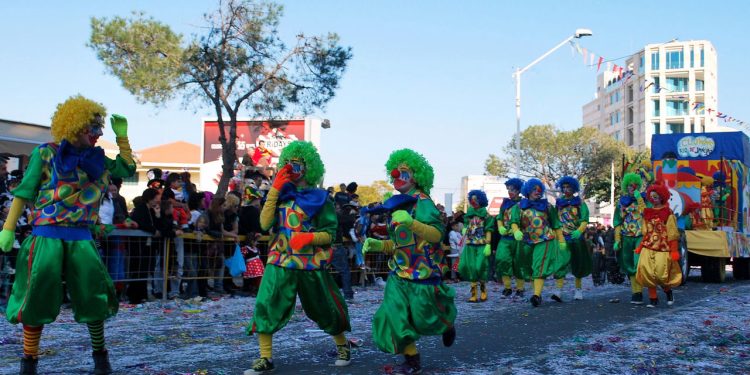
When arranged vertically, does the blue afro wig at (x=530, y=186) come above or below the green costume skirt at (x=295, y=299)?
above

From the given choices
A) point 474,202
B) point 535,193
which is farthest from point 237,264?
point 535,193

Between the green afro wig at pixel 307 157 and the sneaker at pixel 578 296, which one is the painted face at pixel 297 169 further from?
the sneaker at pixel 578 296

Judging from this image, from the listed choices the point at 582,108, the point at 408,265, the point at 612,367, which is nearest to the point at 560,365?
the point at 612,367

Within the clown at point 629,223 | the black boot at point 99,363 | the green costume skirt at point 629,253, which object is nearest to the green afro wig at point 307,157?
the black boot at point 99,363

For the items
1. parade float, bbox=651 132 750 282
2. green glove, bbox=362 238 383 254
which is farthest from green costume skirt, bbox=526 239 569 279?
green glove, bbox=362 238 383 254

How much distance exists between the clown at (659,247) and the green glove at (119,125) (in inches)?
305

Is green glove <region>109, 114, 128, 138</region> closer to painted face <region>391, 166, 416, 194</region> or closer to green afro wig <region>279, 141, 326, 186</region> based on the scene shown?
green afro wig <region>279, 141, 326, 186</region>

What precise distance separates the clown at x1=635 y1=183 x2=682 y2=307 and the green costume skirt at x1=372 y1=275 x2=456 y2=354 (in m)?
5.82

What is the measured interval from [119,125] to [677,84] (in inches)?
3420

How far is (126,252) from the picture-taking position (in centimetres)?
1130

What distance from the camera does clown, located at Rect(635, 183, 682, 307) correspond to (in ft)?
36.7

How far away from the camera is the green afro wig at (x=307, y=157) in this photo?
6.51 metres

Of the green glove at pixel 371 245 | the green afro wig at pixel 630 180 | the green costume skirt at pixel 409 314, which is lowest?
the green costume skirt at pixel 409 314

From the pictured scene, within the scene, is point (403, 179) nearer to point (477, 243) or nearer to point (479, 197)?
point (477, 243)
